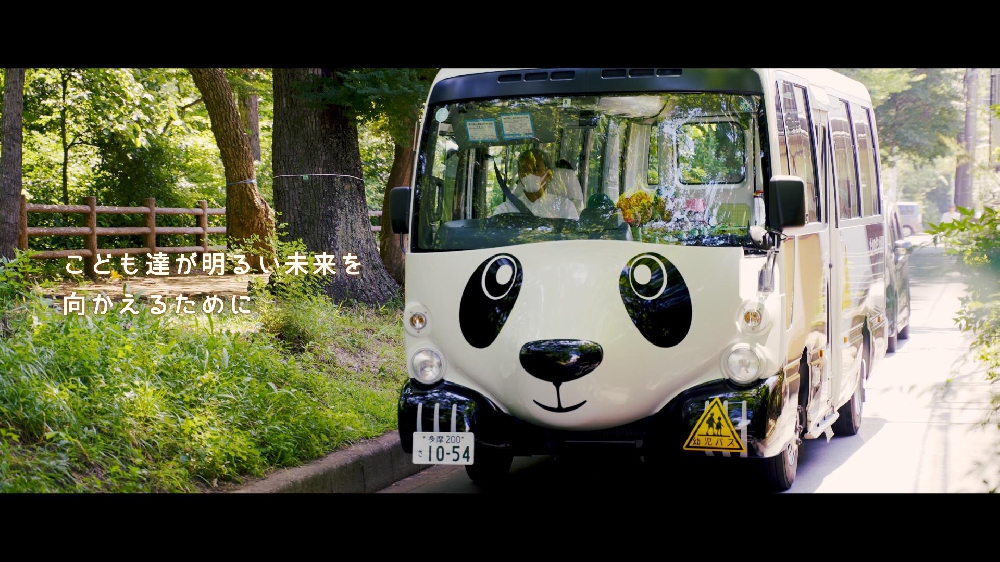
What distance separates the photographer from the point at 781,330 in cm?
672

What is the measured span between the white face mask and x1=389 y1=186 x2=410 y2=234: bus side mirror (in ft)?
2.60

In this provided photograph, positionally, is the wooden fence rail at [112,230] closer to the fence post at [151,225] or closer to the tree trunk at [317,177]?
the fence post at [151,225]

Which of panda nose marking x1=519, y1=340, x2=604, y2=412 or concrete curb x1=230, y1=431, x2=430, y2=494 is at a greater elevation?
panda nose marking x1=519, y1=340, x2=604, y2=412

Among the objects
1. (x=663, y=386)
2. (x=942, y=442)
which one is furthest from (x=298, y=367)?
(x=942, y=442)

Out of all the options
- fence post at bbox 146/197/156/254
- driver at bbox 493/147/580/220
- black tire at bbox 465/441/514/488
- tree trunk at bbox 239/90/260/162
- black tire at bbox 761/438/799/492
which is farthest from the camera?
tree trunk at bbox 239/90/260/162

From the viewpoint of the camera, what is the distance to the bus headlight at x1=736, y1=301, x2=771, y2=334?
650 cm

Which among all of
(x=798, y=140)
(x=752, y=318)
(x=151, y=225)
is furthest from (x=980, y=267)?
(x=151, y=225)

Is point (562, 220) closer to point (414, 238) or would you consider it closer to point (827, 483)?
point (414, 238)

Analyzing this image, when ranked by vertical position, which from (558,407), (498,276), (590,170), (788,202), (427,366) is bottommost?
(558,407)

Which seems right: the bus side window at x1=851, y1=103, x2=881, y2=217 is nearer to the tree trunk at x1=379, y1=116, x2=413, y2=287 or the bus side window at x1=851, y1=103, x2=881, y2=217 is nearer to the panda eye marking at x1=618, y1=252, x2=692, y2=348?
the panda eye marking at x1=618, y1=252, x2=692, y2=348

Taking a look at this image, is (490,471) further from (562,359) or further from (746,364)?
(746,364)

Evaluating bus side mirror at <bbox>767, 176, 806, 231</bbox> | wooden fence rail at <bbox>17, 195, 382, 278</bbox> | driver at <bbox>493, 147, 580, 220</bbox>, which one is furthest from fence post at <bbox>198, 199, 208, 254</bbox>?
bus side mirror at <bbox>767, 176, 806, 231</bbox>

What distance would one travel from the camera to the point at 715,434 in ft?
21.0

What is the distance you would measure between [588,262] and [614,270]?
16cm
